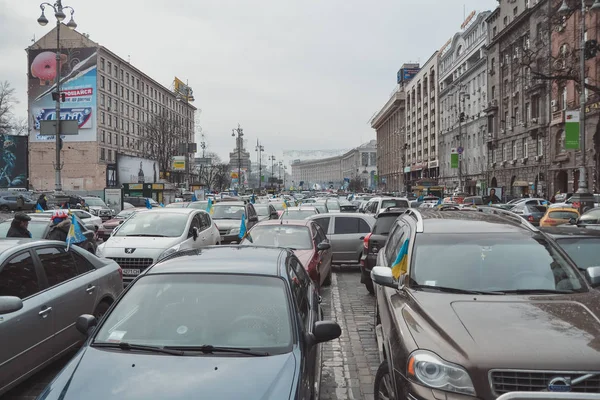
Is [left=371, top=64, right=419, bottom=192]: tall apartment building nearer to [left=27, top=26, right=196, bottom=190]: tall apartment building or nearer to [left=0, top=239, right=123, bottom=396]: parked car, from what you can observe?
[left=27, top=26, right=196, bottom=190]: tall apartment building

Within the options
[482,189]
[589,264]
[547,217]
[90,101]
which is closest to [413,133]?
[482,189]

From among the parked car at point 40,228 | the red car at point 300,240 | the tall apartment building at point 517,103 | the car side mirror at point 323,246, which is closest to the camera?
the red car at point 300,240

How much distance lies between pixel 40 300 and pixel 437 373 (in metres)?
3.97

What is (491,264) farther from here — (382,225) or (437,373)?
(382,225)

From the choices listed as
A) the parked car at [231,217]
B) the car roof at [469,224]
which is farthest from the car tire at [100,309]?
the parked car at [231,217]

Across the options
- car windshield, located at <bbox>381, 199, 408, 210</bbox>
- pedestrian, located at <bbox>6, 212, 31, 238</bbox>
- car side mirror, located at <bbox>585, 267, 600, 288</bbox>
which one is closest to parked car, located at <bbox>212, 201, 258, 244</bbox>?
car windshield, located at <bbox>381, 199, 408, 210</bbox>

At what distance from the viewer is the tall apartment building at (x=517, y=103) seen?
48531mm

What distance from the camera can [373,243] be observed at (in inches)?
435

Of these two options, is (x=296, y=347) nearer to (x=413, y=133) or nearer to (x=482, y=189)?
(x=482, y=189)

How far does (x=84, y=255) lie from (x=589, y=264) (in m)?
6.73

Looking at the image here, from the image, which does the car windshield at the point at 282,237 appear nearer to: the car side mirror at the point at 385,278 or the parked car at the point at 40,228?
the parked car at the point at 40,228

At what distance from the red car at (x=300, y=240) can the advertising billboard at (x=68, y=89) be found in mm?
69485

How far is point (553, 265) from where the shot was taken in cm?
469

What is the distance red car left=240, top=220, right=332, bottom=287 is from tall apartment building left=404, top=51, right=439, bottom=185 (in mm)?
75134
